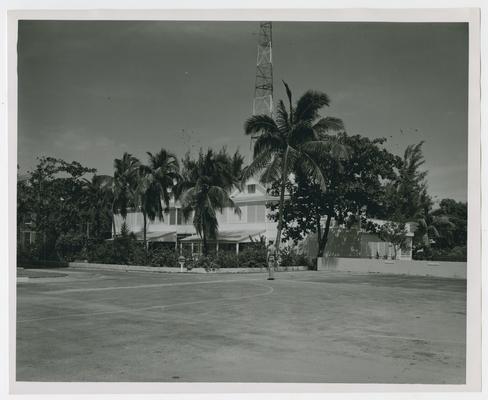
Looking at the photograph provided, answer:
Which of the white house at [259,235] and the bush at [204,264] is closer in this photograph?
the bush at [204,264]

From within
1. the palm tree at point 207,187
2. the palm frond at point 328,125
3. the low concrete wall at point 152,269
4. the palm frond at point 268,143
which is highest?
the palm frond at point 328,125

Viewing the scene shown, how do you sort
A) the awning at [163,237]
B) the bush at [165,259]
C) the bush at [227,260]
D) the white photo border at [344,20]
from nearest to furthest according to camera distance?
1. the white photo border at [344,20]
2. the bush at [227,260]
3. the bush at [165,259]
4. the awning at [163,237]

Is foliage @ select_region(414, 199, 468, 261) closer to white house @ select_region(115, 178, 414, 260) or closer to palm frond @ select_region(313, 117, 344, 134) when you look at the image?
white house @ select_region(115, 178, 414, 260)

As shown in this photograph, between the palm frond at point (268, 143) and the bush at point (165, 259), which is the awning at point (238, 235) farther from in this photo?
the palm frond at point (268, 143)

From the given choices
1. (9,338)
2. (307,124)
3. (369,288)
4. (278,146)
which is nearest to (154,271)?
(278,146)

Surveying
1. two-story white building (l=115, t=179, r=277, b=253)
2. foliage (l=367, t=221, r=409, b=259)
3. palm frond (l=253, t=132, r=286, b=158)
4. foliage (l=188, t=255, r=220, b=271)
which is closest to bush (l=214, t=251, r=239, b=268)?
foliage (l=188, t=255, r=220, b=271)

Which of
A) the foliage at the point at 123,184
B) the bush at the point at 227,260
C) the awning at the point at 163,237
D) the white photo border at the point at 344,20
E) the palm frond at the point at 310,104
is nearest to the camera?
the white photo border at the point at 344,20

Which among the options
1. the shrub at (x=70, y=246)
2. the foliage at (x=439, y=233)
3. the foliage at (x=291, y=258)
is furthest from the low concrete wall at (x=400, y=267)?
the shrub at (x=70, y=246)

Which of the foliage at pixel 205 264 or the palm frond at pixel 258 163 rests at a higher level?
the palm frond at pixel 258 163

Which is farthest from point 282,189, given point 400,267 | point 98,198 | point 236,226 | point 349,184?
point 98,198
